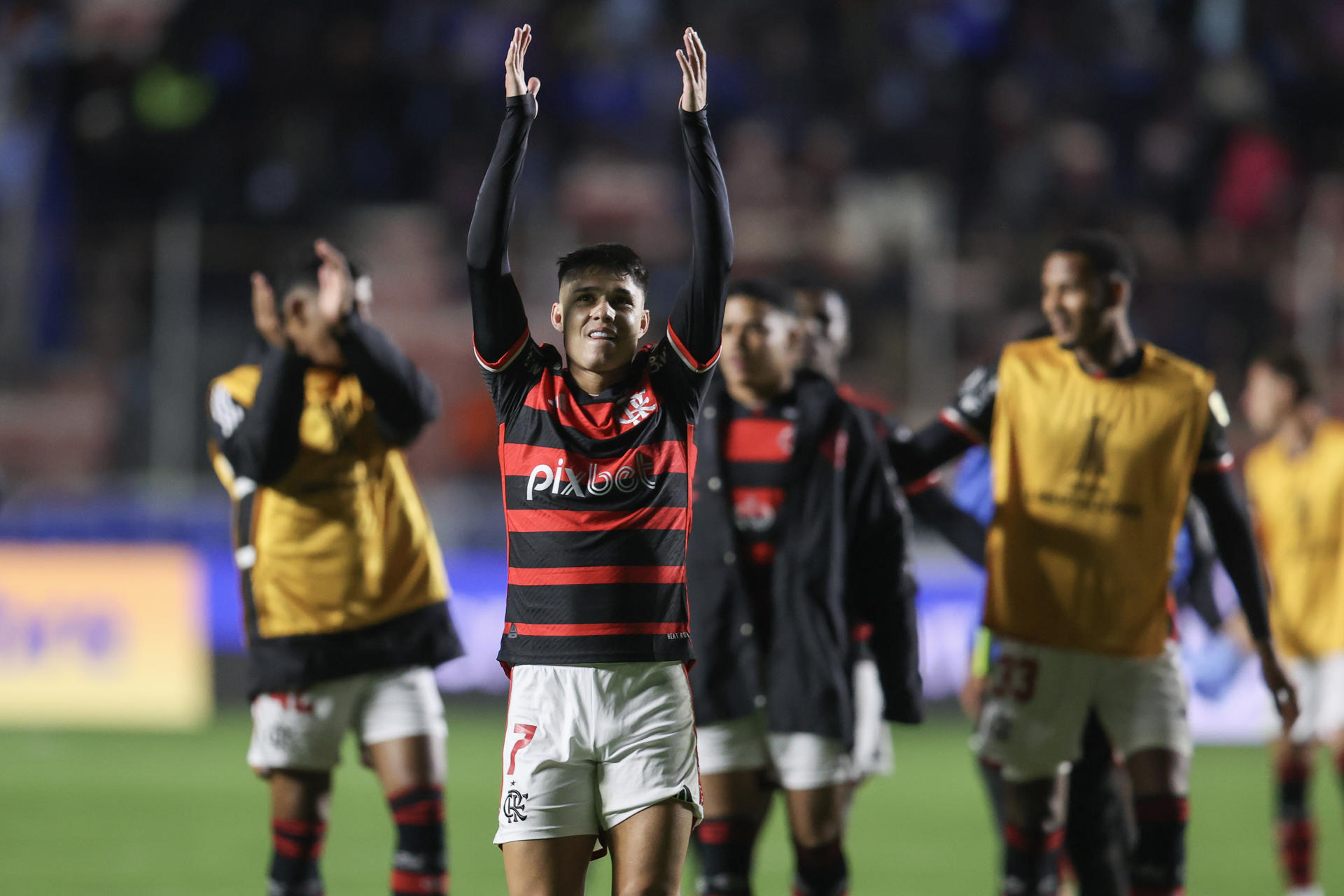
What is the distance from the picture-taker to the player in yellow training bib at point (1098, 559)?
201 inches

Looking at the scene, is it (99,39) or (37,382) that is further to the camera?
(99,39)

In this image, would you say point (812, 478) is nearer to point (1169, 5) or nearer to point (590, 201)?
point (590, 201)

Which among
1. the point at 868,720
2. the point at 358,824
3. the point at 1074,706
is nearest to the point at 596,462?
the point at 1074,706

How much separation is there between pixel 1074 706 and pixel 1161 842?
462 millimetres

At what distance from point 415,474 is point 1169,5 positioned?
9311mm

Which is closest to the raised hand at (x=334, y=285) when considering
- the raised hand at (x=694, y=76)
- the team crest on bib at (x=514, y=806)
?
the raised hand at (x=694, y=76)

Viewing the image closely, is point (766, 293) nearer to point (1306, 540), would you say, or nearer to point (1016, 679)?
point (1016, 679)

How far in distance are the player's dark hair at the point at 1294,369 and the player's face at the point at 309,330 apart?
4.51 metres

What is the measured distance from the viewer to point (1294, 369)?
7.79 m

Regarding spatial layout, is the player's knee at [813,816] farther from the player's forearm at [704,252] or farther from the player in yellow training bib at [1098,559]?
the player's forearm at [704,252]

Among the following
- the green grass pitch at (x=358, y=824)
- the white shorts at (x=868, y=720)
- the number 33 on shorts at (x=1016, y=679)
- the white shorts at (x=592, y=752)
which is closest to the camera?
the white shorts at (x=592, y=752)

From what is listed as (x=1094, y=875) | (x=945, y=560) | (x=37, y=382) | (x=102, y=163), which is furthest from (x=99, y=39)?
(x=1094, y=875)

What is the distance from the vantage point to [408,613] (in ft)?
17.4

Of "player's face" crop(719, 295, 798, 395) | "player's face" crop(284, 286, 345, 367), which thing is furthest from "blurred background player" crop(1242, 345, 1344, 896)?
"player's face" crop(284, 286, 345, 367)
